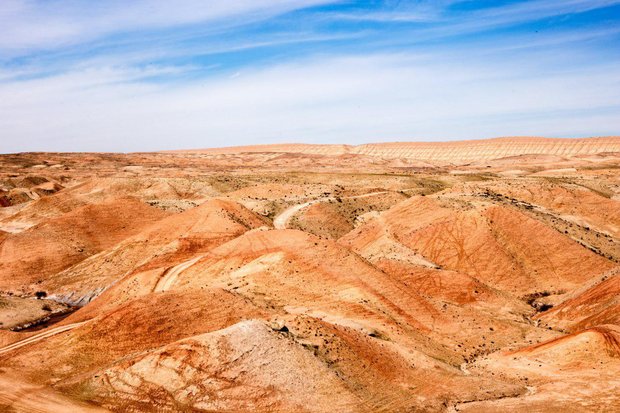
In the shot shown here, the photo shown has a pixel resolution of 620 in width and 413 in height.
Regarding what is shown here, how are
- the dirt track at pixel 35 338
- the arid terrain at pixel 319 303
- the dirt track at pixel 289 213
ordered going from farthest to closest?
the dirt track at pixel 289 213 → the dirt track at pixel 35 338 → the arid terrain at pixel 319 303

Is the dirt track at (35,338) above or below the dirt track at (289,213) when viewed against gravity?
below

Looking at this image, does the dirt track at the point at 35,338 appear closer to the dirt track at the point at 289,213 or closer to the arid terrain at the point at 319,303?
the arid terrain at the point at 319,303

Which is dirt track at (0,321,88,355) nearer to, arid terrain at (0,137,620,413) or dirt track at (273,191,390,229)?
arid terrain at (0,137,620,413)

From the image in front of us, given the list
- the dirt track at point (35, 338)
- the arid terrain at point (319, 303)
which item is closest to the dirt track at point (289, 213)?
the arid terrain at point (319, 303)

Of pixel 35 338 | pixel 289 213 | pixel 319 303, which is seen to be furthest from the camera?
pixel 289 213

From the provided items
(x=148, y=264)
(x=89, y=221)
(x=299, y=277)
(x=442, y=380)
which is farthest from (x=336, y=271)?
(x=89, y=221)

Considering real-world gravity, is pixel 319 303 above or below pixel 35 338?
above

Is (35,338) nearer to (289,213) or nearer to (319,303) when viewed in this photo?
(319,303)

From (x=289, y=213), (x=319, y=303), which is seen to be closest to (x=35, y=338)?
(x=319, y=303)
